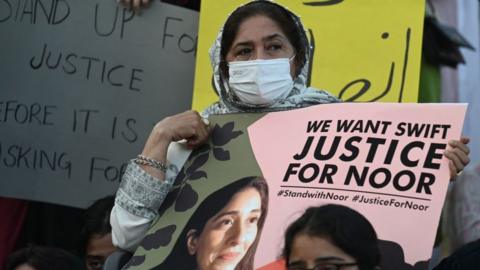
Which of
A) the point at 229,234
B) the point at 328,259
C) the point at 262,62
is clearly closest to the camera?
the point at 328,259

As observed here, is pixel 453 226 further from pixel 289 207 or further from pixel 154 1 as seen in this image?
pixel 289 207

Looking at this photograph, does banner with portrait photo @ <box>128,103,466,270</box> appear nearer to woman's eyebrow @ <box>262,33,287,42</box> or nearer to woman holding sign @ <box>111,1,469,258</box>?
woman holding sign @ <box>111,1,469,258</box>

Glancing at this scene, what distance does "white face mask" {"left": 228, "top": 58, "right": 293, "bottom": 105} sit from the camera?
2.65 meters

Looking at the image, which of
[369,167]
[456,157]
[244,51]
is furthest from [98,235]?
[456,157]

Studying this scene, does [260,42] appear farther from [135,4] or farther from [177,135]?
[135,4]

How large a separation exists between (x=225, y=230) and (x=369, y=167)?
370 mm

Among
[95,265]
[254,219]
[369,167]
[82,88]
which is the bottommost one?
[95,265]

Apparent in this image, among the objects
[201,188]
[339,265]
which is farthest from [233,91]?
[339,265]

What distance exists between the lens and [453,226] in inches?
161

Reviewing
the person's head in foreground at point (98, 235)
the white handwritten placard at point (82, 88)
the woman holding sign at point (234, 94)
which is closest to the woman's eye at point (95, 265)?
the person's head in foreground at point (98, 235)

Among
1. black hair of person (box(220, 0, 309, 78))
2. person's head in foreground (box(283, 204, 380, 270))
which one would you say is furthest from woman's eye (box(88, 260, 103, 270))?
person's head in foreground (box(283, 204, 380, 270))

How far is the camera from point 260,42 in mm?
2719

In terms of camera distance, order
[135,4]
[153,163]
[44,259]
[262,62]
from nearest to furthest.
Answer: [153,163] < [262,62] < [44,259] < [135,4]

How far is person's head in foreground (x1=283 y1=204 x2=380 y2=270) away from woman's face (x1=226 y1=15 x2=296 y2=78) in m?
0.62
